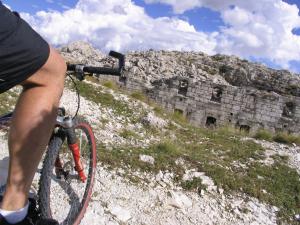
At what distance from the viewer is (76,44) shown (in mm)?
35500

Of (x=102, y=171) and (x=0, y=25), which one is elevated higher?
(x=0, y=25)

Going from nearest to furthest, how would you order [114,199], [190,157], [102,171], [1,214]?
[1,214]
[114,199]
[102,171]
[190,157]

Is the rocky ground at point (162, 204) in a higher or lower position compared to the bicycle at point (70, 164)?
lower

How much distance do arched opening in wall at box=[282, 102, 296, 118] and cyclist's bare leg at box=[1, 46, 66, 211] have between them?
20.6 m

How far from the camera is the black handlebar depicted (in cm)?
271

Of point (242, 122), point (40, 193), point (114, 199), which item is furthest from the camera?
point (242, 122)

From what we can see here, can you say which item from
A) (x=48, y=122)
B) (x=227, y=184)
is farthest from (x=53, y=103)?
(x=227, y=184)

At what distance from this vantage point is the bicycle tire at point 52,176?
291 centimetres

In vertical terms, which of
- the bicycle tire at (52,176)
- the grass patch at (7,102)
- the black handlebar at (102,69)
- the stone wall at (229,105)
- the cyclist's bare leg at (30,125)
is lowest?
the stone wall at (229,105)

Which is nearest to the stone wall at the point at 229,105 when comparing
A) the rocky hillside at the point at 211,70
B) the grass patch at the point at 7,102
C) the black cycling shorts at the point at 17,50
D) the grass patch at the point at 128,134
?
the rocky hillside at the point at 211,70

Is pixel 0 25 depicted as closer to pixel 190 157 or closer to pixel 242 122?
pixel 190 157

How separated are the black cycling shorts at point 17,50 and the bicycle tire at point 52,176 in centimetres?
102

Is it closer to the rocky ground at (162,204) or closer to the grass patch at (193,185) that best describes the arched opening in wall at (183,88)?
the rocky ground at (162,204)

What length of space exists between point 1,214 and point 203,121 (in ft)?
66.3
